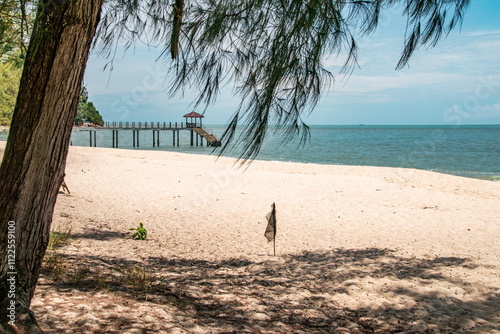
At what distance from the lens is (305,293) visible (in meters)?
3.89

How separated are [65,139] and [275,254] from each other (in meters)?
4.01

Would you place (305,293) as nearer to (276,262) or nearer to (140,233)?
(276,262)

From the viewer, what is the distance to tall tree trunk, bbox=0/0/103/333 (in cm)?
206

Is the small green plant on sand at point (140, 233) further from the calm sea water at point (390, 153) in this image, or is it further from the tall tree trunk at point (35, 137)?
the tall tree trunk at point (35, 137)

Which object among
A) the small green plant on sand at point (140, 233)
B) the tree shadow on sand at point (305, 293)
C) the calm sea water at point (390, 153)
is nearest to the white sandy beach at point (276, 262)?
the tree shadow on sand at point (305, 293)

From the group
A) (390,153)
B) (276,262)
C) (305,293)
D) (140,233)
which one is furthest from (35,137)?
(390,153)

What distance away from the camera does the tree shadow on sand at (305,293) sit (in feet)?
10.1

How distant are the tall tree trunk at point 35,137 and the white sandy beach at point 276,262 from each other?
585 mm

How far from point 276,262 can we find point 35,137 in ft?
12.5

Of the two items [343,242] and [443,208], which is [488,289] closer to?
[343,242]

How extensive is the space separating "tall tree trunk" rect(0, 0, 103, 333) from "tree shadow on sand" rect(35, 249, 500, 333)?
0.60 meters

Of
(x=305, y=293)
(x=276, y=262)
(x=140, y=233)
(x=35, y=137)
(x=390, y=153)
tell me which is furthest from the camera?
(x=390, y=153)

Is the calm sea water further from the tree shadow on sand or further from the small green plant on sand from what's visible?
the small green plant on sand

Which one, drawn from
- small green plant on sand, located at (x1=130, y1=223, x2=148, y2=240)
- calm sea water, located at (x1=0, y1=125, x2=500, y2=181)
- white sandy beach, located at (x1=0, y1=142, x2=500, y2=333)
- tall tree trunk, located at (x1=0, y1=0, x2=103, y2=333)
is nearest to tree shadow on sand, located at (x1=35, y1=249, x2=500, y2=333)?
white sandy beach, located at (x1=0, y1=142, x2=500, y2=333)
